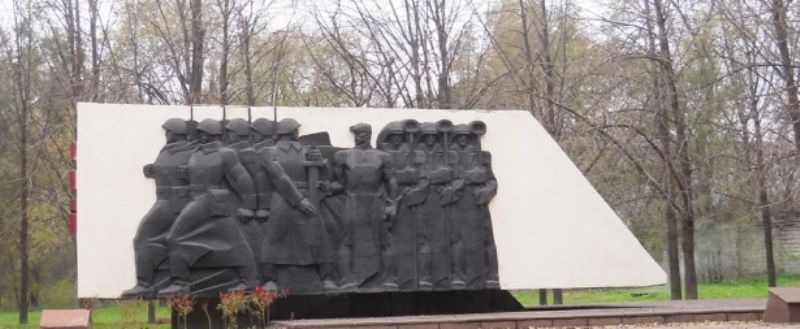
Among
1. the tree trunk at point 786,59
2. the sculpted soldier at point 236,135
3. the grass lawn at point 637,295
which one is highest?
the tree trunk at point 786,59

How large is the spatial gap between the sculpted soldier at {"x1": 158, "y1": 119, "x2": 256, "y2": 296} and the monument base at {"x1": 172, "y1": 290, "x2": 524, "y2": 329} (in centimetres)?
52

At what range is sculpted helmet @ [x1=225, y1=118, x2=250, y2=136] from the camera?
1251 cm

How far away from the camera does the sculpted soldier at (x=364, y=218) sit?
1263 centimetres

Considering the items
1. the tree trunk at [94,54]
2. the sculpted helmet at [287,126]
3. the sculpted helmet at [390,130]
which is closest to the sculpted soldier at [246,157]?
the sculpted helmet at [287,126]

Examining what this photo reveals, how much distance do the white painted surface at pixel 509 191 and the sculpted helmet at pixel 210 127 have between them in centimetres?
22

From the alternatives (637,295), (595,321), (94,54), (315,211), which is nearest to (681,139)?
(595,321)

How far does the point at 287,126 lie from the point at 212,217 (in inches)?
60.7

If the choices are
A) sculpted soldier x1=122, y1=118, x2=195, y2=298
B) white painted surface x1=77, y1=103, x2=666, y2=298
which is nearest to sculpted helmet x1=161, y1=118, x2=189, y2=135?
sculpted soldier x1=122, y1=118, x2=195, y2=298

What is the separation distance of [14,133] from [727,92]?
14.9 meters

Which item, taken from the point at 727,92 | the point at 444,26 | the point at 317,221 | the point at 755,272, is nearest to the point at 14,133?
the point at 444,26

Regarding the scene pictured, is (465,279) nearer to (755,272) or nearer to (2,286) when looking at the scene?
(755,272)

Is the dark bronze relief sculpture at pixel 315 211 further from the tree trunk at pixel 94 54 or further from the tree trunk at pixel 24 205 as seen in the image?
the tree trunk at pixel 24 205

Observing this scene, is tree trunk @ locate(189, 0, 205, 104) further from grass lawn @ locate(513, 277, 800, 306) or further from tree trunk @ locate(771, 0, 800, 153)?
tree trunk @ locate(771, 0, 800, 153)

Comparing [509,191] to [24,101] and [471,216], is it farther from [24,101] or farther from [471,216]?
[24,101]
